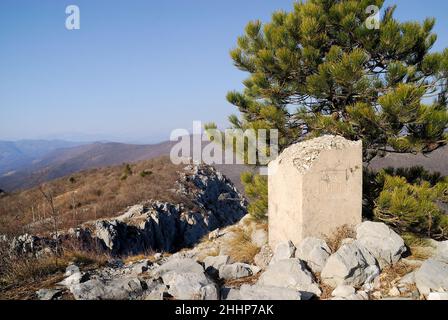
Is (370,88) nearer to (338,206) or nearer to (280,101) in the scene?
(280,101)

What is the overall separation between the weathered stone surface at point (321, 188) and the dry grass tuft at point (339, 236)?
0.20 feet

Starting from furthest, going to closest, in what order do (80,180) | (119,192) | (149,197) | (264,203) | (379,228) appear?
(80,180), (119,192), (149,197), (264,203), (379,228)

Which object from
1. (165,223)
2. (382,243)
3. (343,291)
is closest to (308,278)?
(343,291)

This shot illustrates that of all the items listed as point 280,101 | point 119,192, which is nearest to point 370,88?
point 280,101

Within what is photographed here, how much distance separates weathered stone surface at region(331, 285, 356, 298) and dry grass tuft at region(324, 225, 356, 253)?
97cm

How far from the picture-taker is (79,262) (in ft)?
19.6

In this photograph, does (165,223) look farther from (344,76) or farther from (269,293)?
(269,293)

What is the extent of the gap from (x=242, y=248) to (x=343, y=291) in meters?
2.58

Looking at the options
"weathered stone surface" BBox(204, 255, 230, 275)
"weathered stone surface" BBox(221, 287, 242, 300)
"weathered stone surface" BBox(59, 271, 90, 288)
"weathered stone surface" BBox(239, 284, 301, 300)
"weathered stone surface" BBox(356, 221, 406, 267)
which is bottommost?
"weathered stone surface" BBox(204, 255, 230, 275)

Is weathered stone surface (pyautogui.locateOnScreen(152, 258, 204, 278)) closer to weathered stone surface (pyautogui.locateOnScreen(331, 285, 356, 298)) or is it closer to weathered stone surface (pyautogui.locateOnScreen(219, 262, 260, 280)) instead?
weathered stone surface (pyautogui.locateOnScreen(219, 262, 260, 280))

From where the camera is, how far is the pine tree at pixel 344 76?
5.77 m

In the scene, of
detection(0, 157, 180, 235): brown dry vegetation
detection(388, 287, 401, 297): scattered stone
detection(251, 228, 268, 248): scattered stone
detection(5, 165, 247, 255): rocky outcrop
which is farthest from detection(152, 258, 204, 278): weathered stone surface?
detection(0, 157, 180, 235): brown dry vegetation

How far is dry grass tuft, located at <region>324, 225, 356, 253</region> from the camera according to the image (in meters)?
4.84
